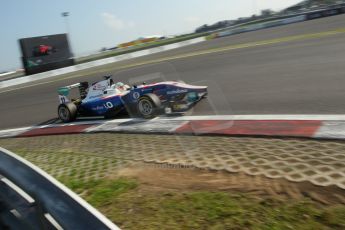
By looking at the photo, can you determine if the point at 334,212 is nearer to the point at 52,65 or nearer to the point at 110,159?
the point at 110,159

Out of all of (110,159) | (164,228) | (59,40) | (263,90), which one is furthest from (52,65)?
(164,228)

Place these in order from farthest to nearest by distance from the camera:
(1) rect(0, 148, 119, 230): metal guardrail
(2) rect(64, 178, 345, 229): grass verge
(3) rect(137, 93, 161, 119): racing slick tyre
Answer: (3) rect(137, 93, 161, 119): racing slick tyre
(2) rect(64, 178, 345, 229): grass verge
(1) rect(0, 148, 119, 230): metal guardrail

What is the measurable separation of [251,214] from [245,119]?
3.53 meters

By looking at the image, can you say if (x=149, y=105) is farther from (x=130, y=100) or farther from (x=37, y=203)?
(x=37, y=203)

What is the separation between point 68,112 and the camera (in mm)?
9805

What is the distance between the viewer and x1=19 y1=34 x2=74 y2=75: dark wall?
31.3 metres

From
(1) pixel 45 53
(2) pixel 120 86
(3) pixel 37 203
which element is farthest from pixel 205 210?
(1) pixel 45 53

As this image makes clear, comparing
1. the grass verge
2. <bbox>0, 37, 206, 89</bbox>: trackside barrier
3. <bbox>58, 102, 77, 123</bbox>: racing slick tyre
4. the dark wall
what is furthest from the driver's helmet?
the dark wall

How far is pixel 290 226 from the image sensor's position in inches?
121

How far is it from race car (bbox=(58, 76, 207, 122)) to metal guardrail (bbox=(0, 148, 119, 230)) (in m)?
4.75

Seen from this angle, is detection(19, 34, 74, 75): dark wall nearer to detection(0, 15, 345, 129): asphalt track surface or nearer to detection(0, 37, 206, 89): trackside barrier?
detection(0, 37, 206, 89): trackside barrier

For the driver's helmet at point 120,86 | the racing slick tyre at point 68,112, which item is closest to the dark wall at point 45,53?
the racing slick tyre at point 68,112

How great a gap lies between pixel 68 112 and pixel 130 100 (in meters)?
2.33

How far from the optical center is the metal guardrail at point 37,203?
1619mm
